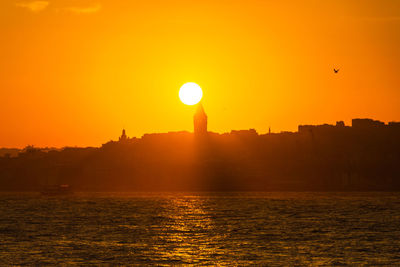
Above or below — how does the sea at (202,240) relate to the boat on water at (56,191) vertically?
below

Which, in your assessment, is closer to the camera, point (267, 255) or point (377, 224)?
point (267, 255)

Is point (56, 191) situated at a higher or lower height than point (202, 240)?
higher

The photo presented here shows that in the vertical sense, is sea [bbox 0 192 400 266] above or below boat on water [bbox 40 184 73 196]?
below

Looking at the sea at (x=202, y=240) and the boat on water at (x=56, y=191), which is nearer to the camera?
the sea at (x=202, y=240)

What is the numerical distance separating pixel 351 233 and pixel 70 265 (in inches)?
1312

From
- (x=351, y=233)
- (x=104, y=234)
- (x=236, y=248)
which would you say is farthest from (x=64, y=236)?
(x=351, y=233)

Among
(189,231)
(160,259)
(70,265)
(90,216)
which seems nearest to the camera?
(70,265)

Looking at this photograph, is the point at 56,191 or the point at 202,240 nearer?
the point at 202,240

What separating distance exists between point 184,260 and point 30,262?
1001 cm

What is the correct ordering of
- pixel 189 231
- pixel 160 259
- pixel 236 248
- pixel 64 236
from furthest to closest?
pixel 189 231, pixel 64 236, pixel 236 248, pixel 160 259

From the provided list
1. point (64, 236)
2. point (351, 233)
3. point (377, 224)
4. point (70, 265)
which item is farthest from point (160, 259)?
point (377, 224)

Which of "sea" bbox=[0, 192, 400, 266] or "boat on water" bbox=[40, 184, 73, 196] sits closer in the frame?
"sea" bbox=[0, 192, 400, 266]

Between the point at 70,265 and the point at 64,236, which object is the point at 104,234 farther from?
the point at 70,265

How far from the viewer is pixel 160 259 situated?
46781 mm
